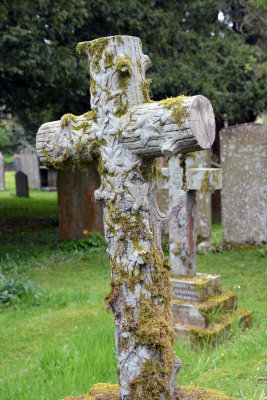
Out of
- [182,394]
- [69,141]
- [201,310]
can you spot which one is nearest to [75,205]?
[201,310]

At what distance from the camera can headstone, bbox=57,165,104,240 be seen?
30.8 feet

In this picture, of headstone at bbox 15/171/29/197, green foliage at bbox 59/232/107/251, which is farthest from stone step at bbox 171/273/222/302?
headstone at bbox 15/171/29/197

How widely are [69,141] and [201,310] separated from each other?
9.92 ft

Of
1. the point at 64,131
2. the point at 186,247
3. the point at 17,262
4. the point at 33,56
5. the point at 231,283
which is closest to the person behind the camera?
the point at 64,131

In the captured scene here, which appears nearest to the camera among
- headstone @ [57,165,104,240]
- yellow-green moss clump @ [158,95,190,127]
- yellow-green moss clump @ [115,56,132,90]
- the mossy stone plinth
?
yellow-green moss clump @ [158,95,190,127]

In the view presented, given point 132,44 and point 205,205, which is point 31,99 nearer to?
point 205,205

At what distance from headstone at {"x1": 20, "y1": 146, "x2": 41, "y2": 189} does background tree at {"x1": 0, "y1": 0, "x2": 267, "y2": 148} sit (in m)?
10.3

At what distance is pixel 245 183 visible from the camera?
859 cm

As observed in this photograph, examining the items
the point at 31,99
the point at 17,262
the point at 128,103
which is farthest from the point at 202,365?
the point at 31,99

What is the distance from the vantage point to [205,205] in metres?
9.25

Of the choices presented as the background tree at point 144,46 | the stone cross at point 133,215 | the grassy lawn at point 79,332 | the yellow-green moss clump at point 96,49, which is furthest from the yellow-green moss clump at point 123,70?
the background tree at point 144,46

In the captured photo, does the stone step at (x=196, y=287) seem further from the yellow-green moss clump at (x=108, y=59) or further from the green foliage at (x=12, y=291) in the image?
the yellow-green moss clump at (x=108, y=59)

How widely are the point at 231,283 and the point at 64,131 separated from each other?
16.0ft

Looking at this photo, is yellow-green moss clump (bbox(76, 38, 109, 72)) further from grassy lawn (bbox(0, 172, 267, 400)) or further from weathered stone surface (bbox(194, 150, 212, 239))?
weathered stone surface (bbox(194, 150, 212, 239))
